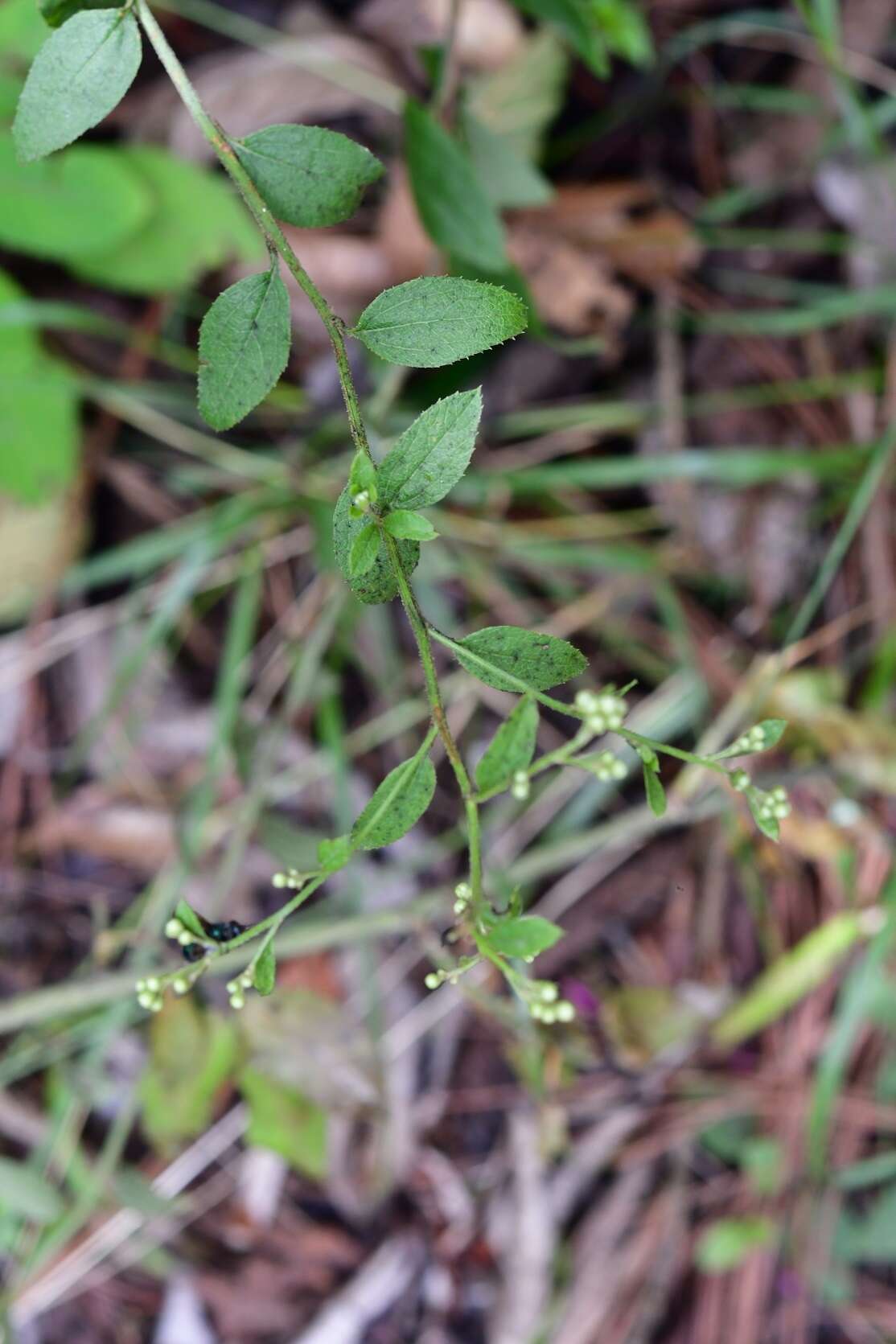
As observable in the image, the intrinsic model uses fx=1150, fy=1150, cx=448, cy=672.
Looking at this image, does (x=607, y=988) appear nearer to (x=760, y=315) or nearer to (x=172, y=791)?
(x=172, y=791)

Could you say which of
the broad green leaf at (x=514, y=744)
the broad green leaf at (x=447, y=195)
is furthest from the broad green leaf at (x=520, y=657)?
the broad green leaf at (x=447, y=195)

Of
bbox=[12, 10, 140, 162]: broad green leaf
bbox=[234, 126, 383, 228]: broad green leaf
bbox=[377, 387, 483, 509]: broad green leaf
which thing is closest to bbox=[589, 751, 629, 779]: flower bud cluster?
bbox=[377, 387, 483, 509]: broad green leaf

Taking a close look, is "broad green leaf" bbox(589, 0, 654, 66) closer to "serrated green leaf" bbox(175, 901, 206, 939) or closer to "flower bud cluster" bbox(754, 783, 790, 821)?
"flower bud cluster" bbox(754, 783, 790, 821)

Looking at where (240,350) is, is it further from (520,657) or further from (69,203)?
(69,203)

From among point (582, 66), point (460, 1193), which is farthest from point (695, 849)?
A: point (582, 66)

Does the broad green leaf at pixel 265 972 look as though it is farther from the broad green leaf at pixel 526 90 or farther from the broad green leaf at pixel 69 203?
the broad green leaf at pixel 526 90

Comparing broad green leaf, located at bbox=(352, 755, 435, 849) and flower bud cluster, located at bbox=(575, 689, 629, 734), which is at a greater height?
flower bud cluster, located at bbox=(575, 689, 629, 734)

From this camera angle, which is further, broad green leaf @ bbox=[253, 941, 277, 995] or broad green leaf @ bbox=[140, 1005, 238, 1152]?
broad green leaf @ bbox=[140, 1005, 238, 1152]

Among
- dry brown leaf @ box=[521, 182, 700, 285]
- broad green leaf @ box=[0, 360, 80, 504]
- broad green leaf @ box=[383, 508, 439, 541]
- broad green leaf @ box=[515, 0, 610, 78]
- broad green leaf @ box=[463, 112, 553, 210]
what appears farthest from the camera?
dry brown leaf @ box=[521, 182, 700, 285]
